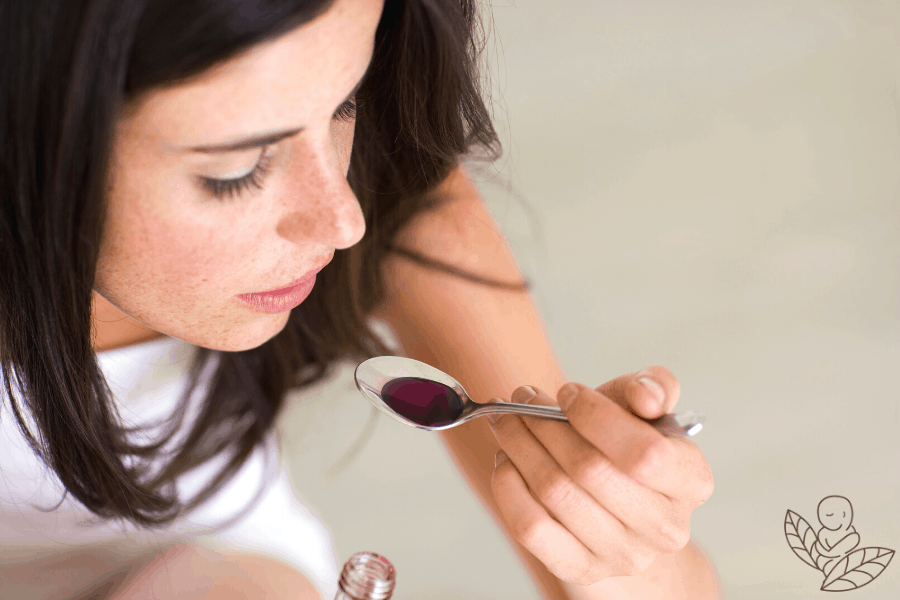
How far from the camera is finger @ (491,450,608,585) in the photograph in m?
0.39

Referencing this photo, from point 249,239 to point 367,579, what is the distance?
0.24 metres

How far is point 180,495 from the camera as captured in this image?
27.8 inches

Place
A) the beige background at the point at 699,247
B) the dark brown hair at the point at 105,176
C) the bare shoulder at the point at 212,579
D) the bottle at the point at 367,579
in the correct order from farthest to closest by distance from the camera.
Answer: the beige background at the point at 699,247
the bare shoulder at the point at 212,579
the bottle at the point at 367,579
the dark brown hair at the point at 105,176

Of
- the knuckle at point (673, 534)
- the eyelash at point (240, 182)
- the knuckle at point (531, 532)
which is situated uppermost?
the eyelash at point (240, 182)

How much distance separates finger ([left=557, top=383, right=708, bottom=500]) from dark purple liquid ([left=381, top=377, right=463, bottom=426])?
11 cm

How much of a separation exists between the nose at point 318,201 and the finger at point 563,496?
18 cm

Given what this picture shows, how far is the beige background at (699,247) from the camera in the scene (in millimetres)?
982

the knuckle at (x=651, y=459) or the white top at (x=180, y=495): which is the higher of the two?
the knuckle at (x=651, y=459)

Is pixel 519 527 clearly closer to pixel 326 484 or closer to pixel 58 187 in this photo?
pixel 58 187

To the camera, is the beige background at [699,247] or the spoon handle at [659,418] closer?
the spoon handle at [659,418]

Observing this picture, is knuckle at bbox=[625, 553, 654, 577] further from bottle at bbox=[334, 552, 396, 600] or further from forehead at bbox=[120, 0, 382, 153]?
forehead at bbox=[120, 0, 382, 153]

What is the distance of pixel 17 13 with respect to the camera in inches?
12.5

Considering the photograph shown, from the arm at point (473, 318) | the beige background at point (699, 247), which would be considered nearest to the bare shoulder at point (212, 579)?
the arm at point (473, 318)

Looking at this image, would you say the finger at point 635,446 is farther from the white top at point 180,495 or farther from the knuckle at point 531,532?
the white top at point 180,495
